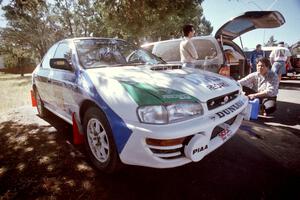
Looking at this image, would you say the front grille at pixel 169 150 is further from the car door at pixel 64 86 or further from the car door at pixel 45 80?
the car door at pixel 45 80

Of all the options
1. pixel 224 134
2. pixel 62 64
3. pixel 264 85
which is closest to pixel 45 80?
pixel 62 64

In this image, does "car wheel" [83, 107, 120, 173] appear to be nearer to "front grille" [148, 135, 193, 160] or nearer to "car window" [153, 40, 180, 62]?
"front grille" [148, 135, 193, 160]

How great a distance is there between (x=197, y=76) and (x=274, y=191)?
149cm

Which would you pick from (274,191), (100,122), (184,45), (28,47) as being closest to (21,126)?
(100,122)

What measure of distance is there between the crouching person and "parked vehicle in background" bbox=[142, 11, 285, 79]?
640 millimetres

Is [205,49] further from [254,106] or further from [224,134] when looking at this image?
[224,134]

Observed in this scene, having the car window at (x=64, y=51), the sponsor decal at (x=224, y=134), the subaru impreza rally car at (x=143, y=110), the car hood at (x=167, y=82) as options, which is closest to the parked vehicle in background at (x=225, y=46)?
the subaru impreza rally car at (x=143, y=110)

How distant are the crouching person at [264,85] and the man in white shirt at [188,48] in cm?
130

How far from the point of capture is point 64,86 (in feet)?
10.5

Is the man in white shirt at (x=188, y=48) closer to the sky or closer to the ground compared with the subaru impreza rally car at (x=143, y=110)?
closer to the sky

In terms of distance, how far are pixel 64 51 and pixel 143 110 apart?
2.27 m

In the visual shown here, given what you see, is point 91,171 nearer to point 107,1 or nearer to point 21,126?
point 21,126

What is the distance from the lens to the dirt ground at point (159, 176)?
89.3 inches

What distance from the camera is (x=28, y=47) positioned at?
35188 millimetres
